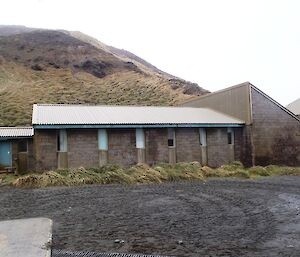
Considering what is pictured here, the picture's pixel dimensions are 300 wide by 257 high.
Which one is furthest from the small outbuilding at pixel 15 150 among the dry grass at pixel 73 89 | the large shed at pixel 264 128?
the dry grass at pixel 73 89

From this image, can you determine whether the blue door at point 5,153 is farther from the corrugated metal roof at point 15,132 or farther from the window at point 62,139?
the window at point 62,139

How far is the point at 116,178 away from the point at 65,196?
4487mm

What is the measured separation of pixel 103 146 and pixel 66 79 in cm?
3878

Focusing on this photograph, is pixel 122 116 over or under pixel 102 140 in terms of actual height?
over

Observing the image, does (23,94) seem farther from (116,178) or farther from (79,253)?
(79,253)

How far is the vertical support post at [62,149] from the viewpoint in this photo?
1895 centimetres

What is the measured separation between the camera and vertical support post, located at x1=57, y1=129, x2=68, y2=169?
62.2 ft

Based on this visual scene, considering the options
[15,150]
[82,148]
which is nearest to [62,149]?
[82,148]

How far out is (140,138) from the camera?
68.0 feet

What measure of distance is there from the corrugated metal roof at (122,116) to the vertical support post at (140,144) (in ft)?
1.93

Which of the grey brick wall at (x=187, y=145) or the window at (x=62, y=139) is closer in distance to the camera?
the window at (x=62, y=139)

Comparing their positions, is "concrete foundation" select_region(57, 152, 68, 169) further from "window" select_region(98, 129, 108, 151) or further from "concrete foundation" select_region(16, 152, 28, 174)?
"concrete foundation" select_region(16, 152, 28, 174)

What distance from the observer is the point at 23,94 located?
1877 inches

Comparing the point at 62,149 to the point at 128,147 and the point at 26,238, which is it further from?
the point at 26,238
